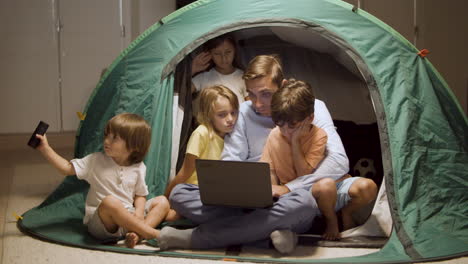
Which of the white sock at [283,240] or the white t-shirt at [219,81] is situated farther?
the white t-shirt at [219,81]

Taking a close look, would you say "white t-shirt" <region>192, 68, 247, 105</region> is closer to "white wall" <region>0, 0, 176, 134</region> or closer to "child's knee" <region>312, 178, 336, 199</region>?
"child's knee" <region>312, 178, 336, 199</region>

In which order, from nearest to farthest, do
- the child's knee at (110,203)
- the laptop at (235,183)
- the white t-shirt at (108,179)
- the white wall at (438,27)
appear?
the laptop at (235,183)
the child's knee at (110,203)
the white t-shirt at (108,179)
the white wall at (438,27)

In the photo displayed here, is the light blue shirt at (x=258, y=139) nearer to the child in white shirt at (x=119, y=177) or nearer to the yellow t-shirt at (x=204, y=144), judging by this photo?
the yellow t-shirt at (x=204, y=144)

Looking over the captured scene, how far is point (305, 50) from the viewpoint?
2.94 meters

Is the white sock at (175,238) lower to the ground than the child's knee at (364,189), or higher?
lower

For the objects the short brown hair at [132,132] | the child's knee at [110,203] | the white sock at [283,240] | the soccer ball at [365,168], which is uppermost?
the short brown hair at [132,132]

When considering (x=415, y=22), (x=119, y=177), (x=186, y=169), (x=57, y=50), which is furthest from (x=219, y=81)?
(x=415, y=22)

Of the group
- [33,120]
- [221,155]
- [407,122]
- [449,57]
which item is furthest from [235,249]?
[449,57]

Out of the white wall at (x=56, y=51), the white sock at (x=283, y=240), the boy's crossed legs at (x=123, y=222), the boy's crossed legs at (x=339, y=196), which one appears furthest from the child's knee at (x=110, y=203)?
the white wall at (x=56, y=51)

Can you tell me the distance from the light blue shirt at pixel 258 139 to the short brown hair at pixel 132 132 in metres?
0.32

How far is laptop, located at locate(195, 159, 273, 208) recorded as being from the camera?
1911 millimetres

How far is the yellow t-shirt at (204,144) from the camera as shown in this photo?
91.6 inches

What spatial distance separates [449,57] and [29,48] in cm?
309

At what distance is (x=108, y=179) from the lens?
6.97ft
